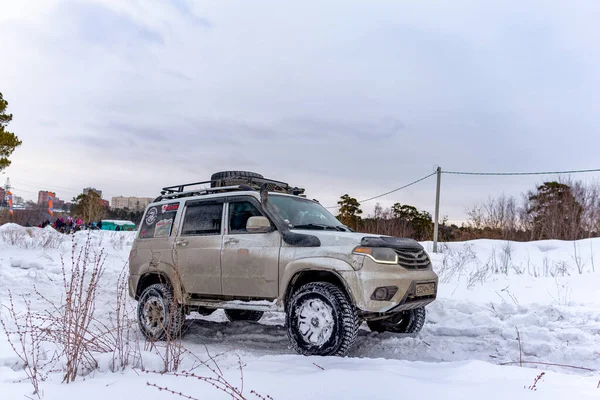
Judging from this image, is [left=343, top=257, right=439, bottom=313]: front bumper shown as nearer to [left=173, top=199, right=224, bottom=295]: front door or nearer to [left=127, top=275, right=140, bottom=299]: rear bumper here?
[left=173, top=199, right=224, bottom=295]: front door

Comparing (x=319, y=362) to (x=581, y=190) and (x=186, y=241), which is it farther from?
(x=581, y=190)

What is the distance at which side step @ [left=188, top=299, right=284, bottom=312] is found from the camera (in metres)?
5.43

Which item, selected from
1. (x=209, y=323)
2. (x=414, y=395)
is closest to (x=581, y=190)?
(x=209, y=323)

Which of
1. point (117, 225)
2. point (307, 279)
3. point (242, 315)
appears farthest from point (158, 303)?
point (117, 225)

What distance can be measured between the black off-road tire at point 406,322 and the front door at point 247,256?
1.85 m

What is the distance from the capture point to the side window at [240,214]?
19.4 ft

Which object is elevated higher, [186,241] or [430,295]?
[186,241]

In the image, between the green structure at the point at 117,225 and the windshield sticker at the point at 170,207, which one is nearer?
the windshield sticker at the point at 170,207

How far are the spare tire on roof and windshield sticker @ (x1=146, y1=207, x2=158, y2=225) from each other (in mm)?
1028

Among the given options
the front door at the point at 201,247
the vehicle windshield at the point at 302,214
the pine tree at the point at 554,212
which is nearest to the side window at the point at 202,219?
the front door at the point at 201,247

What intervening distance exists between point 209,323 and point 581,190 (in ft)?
112

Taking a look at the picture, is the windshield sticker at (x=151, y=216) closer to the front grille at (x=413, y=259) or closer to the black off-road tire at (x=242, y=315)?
the black off-road tire at (x=242, y=315)

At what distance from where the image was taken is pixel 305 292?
16.6 ft

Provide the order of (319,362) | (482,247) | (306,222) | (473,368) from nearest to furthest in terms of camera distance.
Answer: (473,368), (319,362), (306,222), (482,247)
